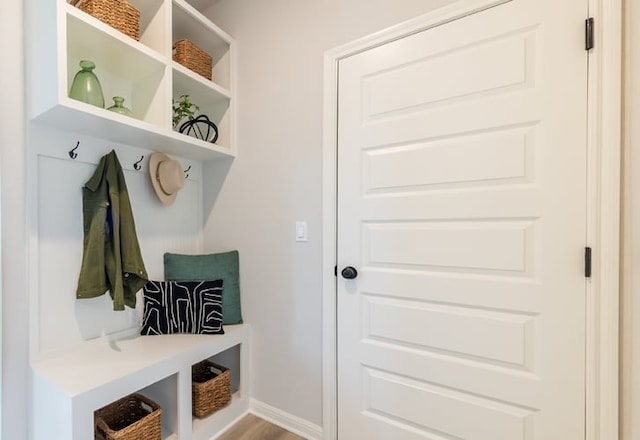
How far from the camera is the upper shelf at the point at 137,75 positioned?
1212 millimetres

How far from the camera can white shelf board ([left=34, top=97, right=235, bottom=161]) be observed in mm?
1253

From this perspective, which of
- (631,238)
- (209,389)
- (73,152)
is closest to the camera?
(631,238)

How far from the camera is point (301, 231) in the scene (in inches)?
68.0

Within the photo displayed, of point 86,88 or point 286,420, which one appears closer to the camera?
point 86,88

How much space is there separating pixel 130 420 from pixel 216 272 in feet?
2.82

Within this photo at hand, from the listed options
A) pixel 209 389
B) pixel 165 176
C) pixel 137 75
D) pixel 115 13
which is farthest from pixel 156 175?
pixel 209 389

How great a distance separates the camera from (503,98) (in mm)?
1182

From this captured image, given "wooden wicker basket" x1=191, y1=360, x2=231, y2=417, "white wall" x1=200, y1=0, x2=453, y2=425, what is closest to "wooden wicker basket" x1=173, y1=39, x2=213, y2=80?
"white wall" x1=200, y1=0, x2=453, y2=425

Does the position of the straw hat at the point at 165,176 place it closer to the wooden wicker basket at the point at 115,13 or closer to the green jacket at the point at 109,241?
the green jacket at the point at 109,241

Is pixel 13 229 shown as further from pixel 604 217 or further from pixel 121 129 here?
pixel 604 217

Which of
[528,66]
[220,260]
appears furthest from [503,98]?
[220,260]

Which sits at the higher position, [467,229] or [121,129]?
[121,129]

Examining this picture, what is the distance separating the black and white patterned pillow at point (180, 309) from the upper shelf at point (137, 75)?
83 cm

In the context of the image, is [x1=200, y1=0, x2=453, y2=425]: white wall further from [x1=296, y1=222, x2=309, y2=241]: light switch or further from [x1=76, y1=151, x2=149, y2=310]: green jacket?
[x1=76, y1=151, x2=149, y2=310]: green jacket
